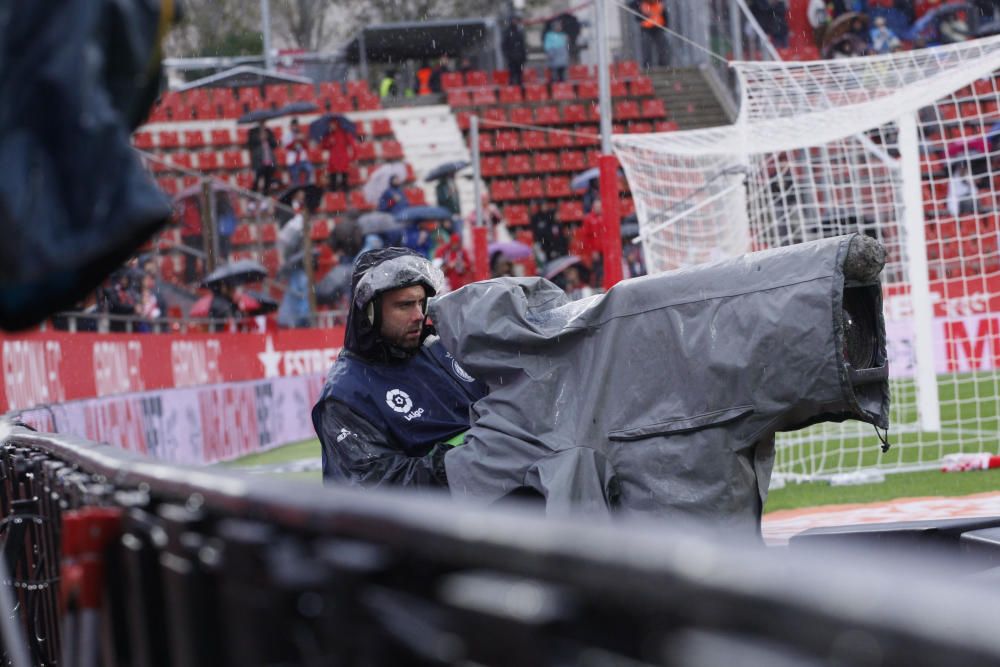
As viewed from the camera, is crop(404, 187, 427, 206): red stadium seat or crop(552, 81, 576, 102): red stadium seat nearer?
crop(404, 187, 427, 206): red stadium seat

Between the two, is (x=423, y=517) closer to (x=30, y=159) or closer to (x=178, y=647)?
(x=178, y=647)

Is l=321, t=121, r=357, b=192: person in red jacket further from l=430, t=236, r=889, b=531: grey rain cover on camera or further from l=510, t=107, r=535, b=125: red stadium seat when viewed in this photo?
l=430, t=236, r=889, b=531: grey rain cover on camera

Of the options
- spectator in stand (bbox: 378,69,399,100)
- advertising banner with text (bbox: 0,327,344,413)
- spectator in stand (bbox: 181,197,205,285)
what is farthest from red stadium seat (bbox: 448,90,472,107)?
spectator in stand (bbox: 181,197,205,285)

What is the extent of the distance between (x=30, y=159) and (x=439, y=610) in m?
1.06

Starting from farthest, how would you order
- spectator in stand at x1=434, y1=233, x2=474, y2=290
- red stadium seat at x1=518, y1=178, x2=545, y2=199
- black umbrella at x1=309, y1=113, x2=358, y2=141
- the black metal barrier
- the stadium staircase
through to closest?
the stadium staircase, red stadium seat at x1=518, y1=178, x2=545, y2=199, black umbrella at x1=309, y1=113, x2=358, y2=141, spectator in stand at x1=434, y1=233, x2=474, y2=290, the black metal barrier

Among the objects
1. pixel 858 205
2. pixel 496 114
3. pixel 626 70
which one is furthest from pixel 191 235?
pixel 626 70

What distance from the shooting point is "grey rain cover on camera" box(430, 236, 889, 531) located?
311cm

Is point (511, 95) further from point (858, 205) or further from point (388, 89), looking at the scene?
point (858, 205)

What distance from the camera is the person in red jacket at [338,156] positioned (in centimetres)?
2628

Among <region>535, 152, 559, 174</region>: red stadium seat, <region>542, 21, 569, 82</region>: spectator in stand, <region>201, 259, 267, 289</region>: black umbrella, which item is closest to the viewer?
<region>201, 259, 267, 289</region>: black umbrella

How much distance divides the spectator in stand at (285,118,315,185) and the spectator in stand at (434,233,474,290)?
717cm

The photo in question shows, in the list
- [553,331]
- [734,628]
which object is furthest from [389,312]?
[734,628]

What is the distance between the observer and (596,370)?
3500 millimetres

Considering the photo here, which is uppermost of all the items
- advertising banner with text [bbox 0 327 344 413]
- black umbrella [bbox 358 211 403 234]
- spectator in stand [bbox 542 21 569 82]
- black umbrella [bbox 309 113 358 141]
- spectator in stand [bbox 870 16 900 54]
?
spectator in stand [bbox 542 21 569 82]
